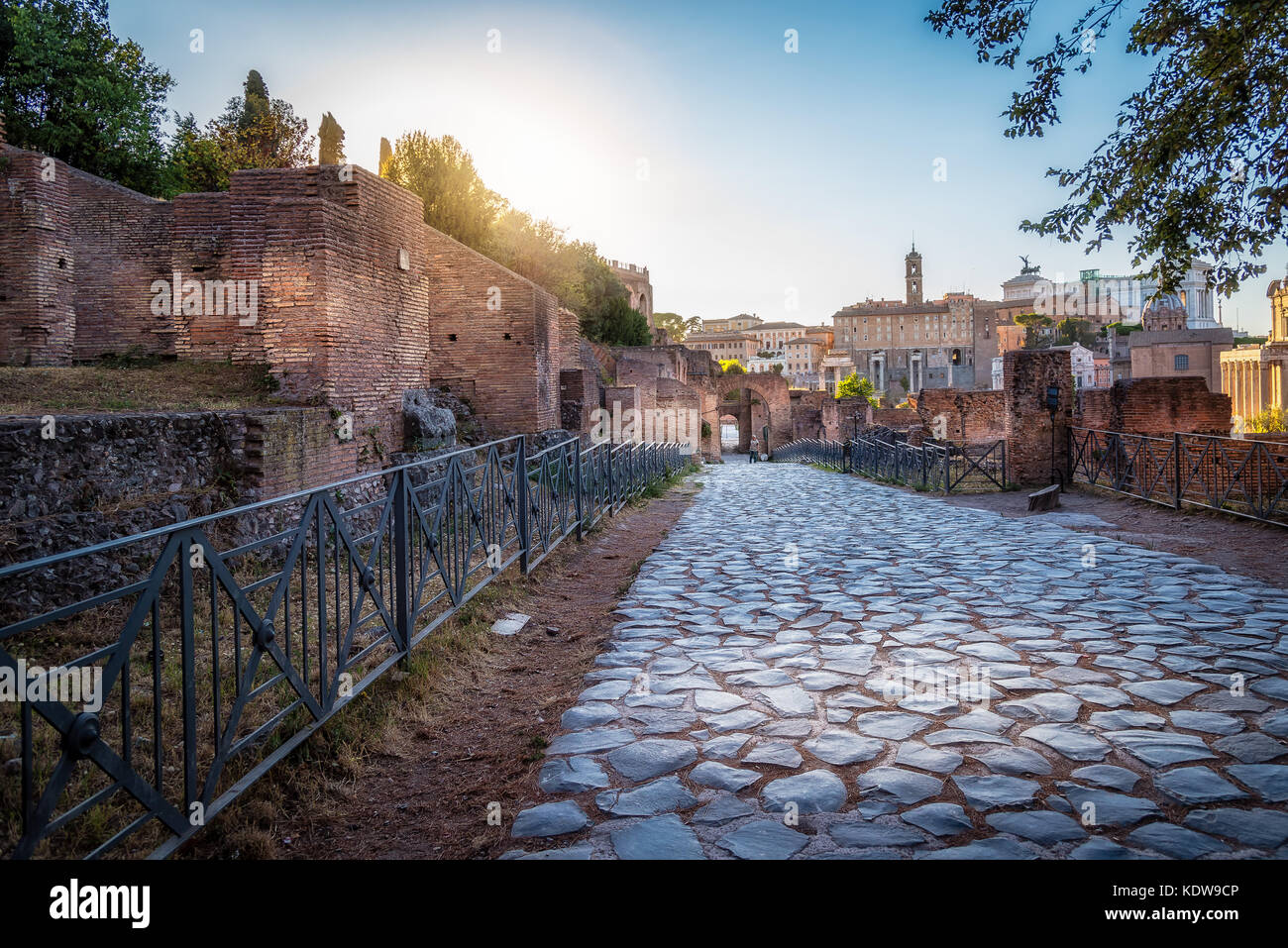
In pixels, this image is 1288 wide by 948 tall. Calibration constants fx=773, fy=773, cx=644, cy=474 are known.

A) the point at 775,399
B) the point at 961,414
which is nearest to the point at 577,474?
the point at 961,414

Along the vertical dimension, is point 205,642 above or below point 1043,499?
below

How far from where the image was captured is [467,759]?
3684 mm

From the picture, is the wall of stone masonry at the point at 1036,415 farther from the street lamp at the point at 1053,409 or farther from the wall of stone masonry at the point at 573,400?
the wall of stone masonry at the point at 573,400

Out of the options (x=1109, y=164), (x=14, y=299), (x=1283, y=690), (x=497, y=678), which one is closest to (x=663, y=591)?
(x=497, y=678)

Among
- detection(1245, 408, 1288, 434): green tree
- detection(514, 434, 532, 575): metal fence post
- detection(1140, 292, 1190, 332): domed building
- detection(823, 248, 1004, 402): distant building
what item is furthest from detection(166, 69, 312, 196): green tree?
detection(823, 248, 1004, 402): distant building

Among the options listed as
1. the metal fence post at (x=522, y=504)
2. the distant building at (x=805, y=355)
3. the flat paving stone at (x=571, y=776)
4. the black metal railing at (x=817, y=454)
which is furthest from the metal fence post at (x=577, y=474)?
the distant building at (x=805, y=355)

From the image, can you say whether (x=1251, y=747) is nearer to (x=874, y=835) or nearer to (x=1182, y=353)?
(x=874, y=835)

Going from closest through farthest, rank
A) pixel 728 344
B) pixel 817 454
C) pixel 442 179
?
pixel 442 179 → pixel 817 454 → pixel 728 344

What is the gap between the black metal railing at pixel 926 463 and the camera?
49.6ft

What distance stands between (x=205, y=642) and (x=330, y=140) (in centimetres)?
2851

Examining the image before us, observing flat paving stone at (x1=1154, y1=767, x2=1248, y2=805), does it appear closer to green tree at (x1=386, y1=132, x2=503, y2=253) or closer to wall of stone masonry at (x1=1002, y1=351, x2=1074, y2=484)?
wall of stone masonry at (x1=1002, y1=351, x2=1074, y2=484)

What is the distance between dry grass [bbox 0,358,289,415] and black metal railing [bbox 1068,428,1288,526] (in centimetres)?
1127
